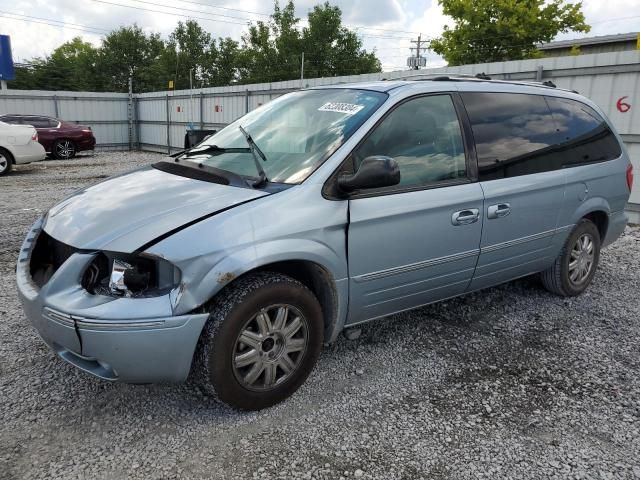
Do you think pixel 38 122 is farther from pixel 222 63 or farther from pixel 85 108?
pixel 222 63

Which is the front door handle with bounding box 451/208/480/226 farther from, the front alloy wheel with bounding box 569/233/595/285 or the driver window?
the front alloy wheel with bounding box 569/233/595/285

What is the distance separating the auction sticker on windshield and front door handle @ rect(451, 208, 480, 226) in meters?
0.90

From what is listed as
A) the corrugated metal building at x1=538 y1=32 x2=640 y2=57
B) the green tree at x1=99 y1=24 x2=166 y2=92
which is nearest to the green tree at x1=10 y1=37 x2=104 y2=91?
the green tree at x1=99 y1=24 x2=166 y2=92

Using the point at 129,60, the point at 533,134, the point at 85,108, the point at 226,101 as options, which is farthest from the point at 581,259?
the point at 129,60

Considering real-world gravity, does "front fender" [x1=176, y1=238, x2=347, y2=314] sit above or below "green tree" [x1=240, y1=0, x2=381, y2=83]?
below

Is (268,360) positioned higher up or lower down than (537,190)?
lower down

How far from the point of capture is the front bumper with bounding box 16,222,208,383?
91.7 inches

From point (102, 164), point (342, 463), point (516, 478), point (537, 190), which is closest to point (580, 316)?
point (537, 190)

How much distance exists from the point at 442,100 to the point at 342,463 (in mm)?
2330

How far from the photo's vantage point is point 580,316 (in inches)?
169

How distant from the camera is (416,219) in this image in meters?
3.13

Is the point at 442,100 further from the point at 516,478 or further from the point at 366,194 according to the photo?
the point at 516,478

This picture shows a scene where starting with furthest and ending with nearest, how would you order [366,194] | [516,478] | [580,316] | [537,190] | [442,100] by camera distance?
[580,316] → [537,190] → [442,100] → [366,194] → [516,478]

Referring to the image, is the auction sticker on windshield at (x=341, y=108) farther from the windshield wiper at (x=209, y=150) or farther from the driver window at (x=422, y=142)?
the windshield wiper at (x=209, y=150)
